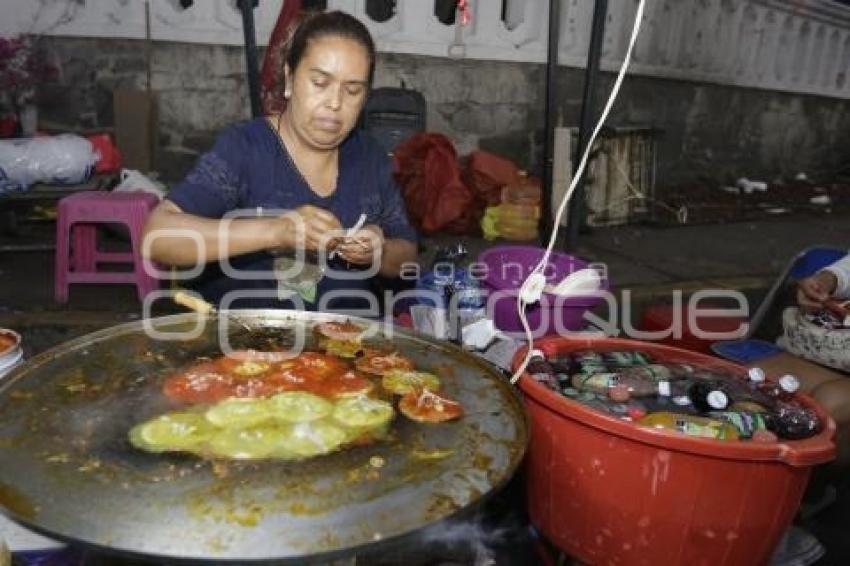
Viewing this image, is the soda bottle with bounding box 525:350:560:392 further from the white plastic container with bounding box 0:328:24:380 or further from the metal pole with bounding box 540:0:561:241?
the metal pole with bounding box 540:0:561:241

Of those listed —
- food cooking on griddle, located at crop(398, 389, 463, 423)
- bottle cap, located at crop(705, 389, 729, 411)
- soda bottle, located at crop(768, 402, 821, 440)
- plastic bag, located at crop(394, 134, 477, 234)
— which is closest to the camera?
food cooking on griddle, located at crop(398, 389, 463, 423)

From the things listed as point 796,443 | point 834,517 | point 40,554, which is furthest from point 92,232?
point 834,517

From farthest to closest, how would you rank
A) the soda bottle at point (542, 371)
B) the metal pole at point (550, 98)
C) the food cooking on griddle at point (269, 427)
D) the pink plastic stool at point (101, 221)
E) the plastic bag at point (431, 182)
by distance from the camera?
the plastic bag at point (431, 182)
the pink plastic stool at point (101, 221)
the metal pole at point (550, 98)
the soda bottle at point (542, 371)
the food cooking on griddle at point (269, 427)

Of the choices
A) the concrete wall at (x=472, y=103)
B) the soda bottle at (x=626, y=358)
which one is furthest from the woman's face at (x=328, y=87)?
the concrete wall at (x=472, y=103)

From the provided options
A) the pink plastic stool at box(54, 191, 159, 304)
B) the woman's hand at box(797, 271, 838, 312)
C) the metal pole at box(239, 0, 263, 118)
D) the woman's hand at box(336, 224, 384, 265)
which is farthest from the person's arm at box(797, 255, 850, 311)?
the pink plastic stool at box(54, 191, 159, 304)

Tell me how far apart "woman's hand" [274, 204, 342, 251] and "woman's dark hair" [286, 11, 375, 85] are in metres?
0.64

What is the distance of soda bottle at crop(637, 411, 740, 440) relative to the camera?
73.1 inches

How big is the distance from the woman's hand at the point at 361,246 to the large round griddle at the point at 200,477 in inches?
21.1

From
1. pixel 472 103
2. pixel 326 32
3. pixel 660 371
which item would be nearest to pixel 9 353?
pixel 326 32

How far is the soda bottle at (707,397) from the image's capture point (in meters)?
2.04

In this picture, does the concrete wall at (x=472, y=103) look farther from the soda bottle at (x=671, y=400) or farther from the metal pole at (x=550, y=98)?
the soda bottle at (x=671, y=400)

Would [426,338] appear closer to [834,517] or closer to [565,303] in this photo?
[565,303]

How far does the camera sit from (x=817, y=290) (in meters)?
3.06

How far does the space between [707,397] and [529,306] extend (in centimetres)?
87
